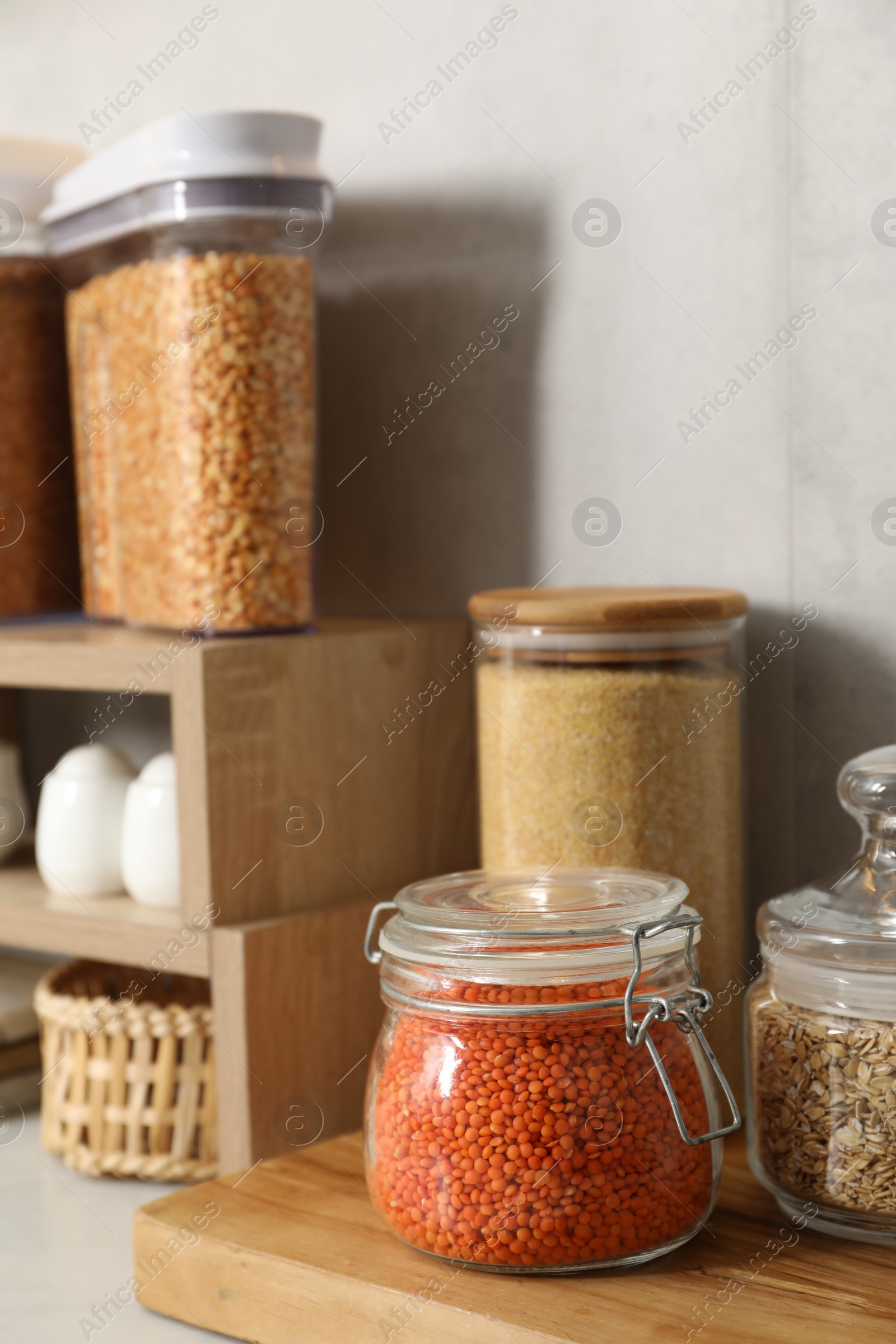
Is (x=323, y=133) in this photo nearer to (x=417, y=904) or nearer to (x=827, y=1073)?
(x=417, y=904)

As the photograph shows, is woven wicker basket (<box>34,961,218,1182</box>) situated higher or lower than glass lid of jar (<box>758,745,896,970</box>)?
lower

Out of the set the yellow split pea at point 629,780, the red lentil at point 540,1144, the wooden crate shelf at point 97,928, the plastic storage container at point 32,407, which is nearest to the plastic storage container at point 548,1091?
the red lentil at point 540,1144

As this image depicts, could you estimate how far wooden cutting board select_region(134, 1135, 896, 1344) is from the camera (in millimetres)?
560

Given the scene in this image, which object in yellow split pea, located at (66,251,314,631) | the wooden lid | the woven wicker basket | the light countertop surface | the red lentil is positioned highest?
yellow split pea, located at (66,251,314,631)

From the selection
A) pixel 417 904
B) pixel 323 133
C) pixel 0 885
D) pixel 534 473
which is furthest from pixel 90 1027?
pixel 323 133

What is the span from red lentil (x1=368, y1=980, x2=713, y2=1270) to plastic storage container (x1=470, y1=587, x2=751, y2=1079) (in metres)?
0.16

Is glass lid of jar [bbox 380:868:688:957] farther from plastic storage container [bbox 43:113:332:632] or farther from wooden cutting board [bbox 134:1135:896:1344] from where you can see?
plastic storage container [bbox 43:113:332:632]

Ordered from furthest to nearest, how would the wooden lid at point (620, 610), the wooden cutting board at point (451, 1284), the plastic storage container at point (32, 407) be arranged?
the plastic storage container at point (32, 407)
the wooden lid at point (620, 610)
the wooden cutting board at point (451, 1284)

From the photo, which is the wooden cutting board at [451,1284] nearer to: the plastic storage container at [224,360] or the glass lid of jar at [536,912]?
the glass lid of jar at [536,912]

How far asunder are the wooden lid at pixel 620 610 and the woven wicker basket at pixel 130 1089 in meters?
0.33

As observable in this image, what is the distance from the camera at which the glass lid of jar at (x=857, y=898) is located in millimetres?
625

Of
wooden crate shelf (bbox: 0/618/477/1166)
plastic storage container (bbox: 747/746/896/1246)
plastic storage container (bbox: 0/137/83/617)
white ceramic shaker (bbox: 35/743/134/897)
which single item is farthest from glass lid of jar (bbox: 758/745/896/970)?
plastic storage container (bbox: 0/137/83/617)

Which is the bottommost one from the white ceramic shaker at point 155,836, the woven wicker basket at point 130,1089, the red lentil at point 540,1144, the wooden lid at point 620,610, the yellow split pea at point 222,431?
the woven wicker basket at point 130,1089

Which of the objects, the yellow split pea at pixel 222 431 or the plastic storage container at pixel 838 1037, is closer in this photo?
the plastic storage container at pixel 838 1037
